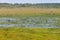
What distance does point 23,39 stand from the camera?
21.5 m

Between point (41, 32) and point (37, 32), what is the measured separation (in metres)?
0.36

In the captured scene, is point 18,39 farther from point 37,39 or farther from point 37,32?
point 37,32

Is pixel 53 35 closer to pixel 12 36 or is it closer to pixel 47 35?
pixel 47 35

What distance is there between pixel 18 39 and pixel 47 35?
2.98 metres

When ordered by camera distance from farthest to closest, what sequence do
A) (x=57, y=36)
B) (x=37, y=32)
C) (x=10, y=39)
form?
→ 1. (x=37, y=32)
2. (x=57, y=36)
3. (x=10, y=39)

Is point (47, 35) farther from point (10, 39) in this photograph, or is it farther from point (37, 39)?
point (10, 39)

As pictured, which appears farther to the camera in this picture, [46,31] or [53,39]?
[46,31]

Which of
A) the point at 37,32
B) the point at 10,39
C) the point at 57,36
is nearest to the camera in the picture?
the point at 10,39

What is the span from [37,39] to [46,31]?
4141 mm

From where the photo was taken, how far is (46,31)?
25.7 metres

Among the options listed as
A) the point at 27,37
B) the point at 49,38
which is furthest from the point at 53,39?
the point at 27,37

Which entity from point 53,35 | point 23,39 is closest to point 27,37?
point 23,39

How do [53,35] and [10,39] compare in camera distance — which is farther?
[53,35]

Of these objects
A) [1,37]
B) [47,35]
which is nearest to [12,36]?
[1,37]
